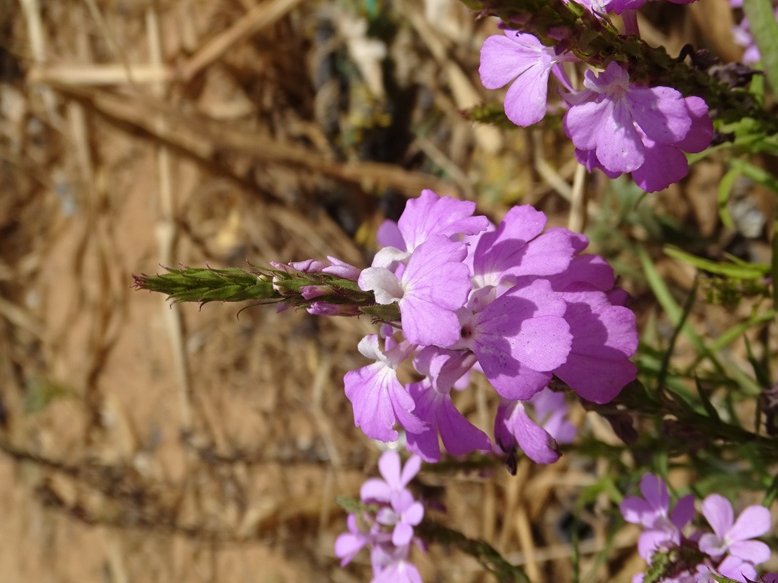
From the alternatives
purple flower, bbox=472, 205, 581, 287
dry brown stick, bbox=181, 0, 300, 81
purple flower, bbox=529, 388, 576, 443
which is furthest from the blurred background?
purple flower, bbox=472, 205, 581, 287

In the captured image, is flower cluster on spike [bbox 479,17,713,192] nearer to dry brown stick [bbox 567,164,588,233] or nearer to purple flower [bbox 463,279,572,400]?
purple flower [bbox 463,279,572,400]

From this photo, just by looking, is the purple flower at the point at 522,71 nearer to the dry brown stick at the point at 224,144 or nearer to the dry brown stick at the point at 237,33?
the dry brown stick at the point at 224,144

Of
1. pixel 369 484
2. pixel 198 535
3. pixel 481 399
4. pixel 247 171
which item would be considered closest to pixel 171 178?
pixel 247 171

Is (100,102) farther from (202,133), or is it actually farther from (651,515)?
(651,515)

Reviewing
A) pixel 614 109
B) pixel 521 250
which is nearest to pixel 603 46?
pixel 614 109

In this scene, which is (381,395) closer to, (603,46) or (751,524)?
(603,46)

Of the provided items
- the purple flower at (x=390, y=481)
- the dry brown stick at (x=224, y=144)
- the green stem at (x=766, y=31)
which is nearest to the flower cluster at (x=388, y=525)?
the purple flower at (x=390, y=481)
